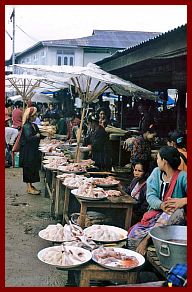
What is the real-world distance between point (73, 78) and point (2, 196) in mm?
5773

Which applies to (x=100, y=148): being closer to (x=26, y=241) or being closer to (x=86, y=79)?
(x=86, y=79)

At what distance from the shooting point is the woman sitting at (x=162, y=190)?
423cm

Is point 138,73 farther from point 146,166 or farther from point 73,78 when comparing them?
point 146,166

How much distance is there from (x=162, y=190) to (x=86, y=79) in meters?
5.12

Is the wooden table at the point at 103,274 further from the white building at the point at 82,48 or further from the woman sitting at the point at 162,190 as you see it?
the white building at the point at 82,48

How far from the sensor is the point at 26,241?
617cm

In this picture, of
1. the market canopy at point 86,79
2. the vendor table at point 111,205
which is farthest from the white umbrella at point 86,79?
the vendor table at point 111,205

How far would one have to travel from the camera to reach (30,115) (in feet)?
28.1

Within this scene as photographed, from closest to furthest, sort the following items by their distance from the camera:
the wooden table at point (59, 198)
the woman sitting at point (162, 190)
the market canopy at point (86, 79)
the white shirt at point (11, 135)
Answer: the woman sitting at point (162, 190), the wooden table at point (59, 198), the market canopy at point (86, 79), the white shirt at point (11, 135)

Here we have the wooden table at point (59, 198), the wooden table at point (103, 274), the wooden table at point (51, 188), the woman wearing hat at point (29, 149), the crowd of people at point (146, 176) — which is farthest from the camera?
the woman wearing hat at point (29, 149)

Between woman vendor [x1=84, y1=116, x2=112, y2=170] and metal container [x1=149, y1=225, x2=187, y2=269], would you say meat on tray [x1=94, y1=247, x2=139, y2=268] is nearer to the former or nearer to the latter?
metal container [x1=149, y1=225, x2=187, y2=269]

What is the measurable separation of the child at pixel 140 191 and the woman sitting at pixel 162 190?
0.93m

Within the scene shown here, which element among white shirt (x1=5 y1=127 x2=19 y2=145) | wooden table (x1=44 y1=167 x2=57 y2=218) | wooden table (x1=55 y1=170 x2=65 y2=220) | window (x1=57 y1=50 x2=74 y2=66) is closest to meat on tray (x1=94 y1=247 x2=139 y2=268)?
wooden table (x1=55 y1=170 x2=65 y2=220)

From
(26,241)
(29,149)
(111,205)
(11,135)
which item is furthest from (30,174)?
(11,135)
